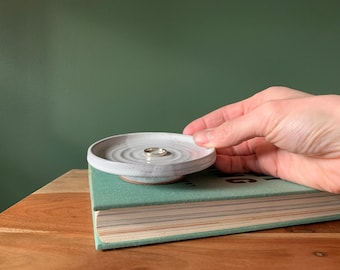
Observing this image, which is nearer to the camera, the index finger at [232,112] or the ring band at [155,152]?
the ring band at [155,152]

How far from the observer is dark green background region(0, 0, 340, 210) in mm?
1105

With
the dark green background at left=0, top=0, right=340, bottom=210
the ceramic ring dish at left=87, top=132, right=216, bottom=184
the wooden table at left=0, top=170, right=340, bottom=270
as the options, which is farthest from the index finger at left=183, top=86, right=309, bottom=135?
the dark green background at left=0, top=0, right=340, bottom=210

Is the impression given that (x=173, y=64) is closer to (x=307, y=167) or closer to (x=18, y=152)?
(x=18, y=152)

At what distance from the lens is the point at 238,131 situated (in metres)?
0.54

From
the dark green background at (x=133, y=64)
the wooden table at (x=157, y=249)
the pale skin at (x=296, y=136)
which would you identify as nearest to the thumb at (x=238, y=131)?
the pale skin at (x=296, y=136)

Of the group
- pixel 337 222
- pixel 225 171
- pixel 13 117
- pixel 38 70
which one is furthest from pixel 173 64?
pixel 337 222

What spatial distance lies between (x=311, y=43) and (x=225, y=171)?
2.37 ft

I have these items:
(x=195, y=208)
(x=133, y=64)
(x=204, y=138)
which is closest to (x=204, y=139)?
(x=204, y=138)

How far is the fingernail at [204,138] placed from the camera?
0.57 m

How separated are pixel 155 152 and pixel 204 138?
78 mm

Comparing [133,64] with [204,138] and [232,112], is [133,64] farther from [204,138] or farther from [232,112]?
[204,138]

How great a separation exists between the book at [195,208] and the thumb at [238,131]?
2.0 inches

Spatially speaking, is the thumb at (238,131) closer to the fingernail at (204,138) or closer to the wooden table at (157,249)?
the fingernail at (204,138)

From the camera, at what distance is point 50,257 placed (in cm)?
43
